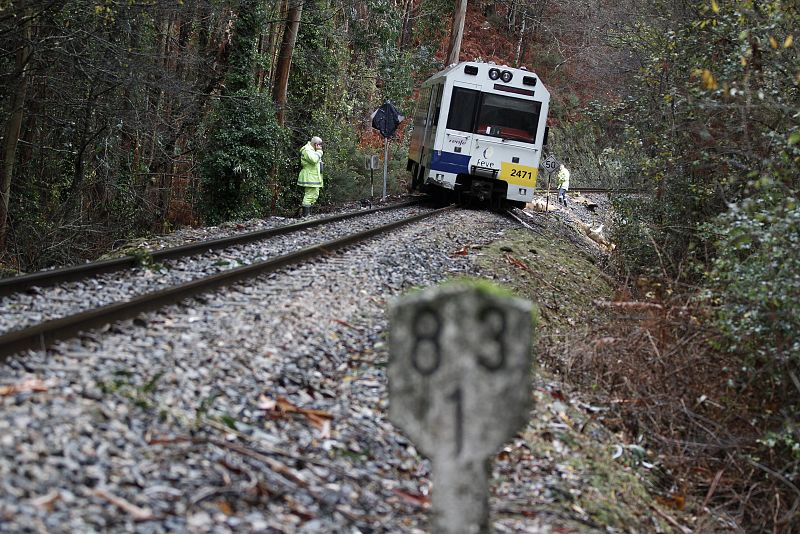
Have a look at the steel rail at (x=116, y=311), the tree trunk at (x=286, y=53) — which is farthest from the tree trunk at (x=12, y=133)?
the tree trunk at (x=286, y=53)

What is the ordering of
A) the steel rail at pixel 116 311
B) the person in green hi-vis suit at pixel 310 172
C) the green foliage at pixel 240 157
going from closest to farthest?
the steel rail at pixel 116 311
the person in green hi-vis suit at pixel 310 172
the green foliage at pixel 240 157

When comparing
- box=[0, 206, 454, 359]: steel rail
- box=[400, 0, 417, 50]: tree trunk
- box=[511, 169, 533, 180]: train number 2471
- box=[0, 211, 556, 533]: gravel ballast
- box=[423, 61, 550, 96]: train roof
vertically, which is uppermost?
box=[400, 0, 417, 50]: tree trunk

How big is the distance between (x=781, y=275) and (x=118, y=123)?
13771 millimetres

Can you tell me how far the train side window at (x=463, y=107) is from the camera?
19.9m

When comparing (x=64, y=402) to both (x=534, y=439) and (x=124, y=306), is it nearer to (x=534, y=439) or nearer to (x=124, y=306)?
(x=124, y=306)

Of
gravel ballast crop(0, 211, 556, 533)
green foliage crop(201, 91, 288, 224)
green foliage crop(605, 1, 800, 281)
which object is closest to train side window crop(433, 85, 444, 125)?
green foliage crop(201, 91, 288, 224)

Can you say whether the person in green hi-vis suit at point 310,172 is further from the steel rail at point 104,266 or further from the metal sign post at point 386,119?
the steel rail at point 104,266

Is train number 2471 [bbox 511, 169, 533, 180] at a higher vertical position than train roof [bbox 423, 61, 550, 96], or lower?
lower

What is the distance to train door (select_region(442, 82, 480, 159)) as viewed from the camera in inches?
782

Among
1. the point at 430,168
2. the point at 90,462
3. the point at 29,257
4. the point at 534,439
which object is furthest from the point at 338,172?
the point at 90,462

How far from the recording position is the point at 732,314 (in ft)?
25.6

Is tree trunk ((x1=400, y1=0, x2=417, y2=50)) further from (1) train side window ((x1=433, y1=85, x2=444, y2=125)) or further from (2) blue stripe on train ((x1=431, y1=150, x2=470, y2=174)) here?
(2) blue stripe on train ((x1=431, y1=150, x2=470, y2=174))

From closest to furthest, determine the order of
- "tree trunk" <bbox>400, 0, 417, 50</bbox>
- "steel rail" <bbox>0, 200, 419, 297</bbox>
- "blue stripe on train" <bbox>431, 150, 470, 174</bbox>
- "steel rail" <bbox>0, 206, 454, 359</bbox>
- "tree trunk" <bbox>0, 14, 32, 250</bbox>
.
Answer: "steel rail" <bbox>0, 206, 454, 359</bbox> → "steel rail" <bbox>0, 200, 419, 297</bbox> → "tree trunk" <bbox>0, 14, 32, 250</bbox> → "blue stripe on train" <bbox>431, 150, 470, 174</bbox> → "tree trunk" <bbox>400, 0, 417, 50</bbox>

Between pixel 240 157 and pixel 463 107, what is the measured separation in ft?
18.3
